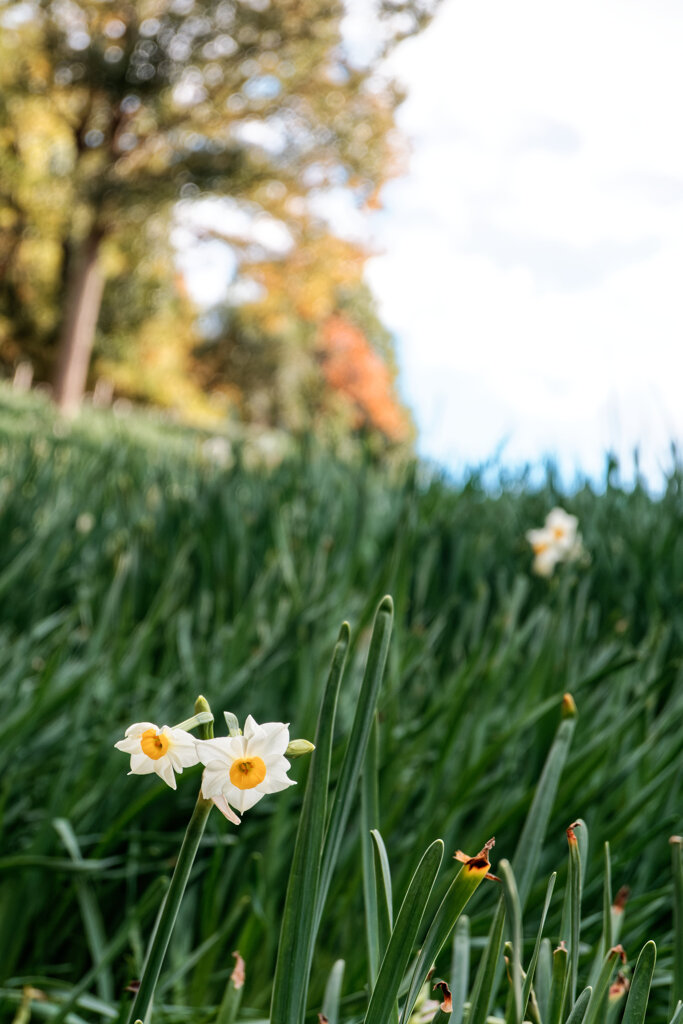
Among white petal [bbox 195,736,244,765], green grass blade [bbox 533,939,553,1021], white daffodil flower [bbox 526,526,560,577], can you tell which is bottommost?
green grass blade [bbox 533,939,553,1021]

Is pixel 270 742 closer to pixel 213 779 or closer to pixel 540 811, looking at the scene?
pixel 213 779

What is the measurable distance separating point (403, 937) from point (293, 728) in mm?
654

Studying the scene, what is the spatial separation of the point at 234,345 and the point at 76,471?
2493cm

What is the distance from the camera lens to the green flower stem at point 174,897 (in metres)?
0.36

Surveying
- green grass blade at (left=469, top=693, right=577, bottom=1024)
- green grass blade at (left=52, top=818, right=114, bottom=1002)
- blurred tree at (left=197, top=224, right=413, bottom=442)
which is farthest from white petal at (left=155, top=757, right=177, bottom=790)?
blurred tree at (left=197, top=224, right=413, bottom=442)

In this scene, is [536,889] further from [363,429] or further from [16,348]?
[16,348]

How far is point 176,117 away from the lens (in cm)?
1316

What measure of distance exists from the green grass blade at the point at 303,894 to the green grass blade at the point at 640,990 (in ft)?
0.51

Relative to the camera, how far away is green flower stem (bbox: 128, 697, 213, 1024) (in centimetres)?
36

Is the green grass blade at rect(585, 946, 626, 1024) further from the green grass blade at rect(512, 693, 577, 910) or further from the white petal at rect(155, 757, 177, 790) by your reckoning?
the white petal at rect(155, 757, 177, 790)

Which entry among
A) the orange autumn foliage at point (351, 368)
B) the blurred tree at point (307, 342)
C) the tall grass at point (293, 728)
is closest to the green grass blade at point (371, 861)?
the tall grass at point (293, 728)

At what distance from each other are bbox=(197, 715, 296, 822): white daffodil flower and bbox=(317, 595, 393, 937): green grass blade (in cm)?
8

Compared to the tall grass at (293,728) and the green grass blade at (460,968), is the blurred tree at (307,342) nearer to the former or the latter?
the tall grass at (293,728)

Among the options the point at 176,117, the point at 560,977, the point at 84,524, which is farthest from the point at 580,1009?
the point at 176,117
